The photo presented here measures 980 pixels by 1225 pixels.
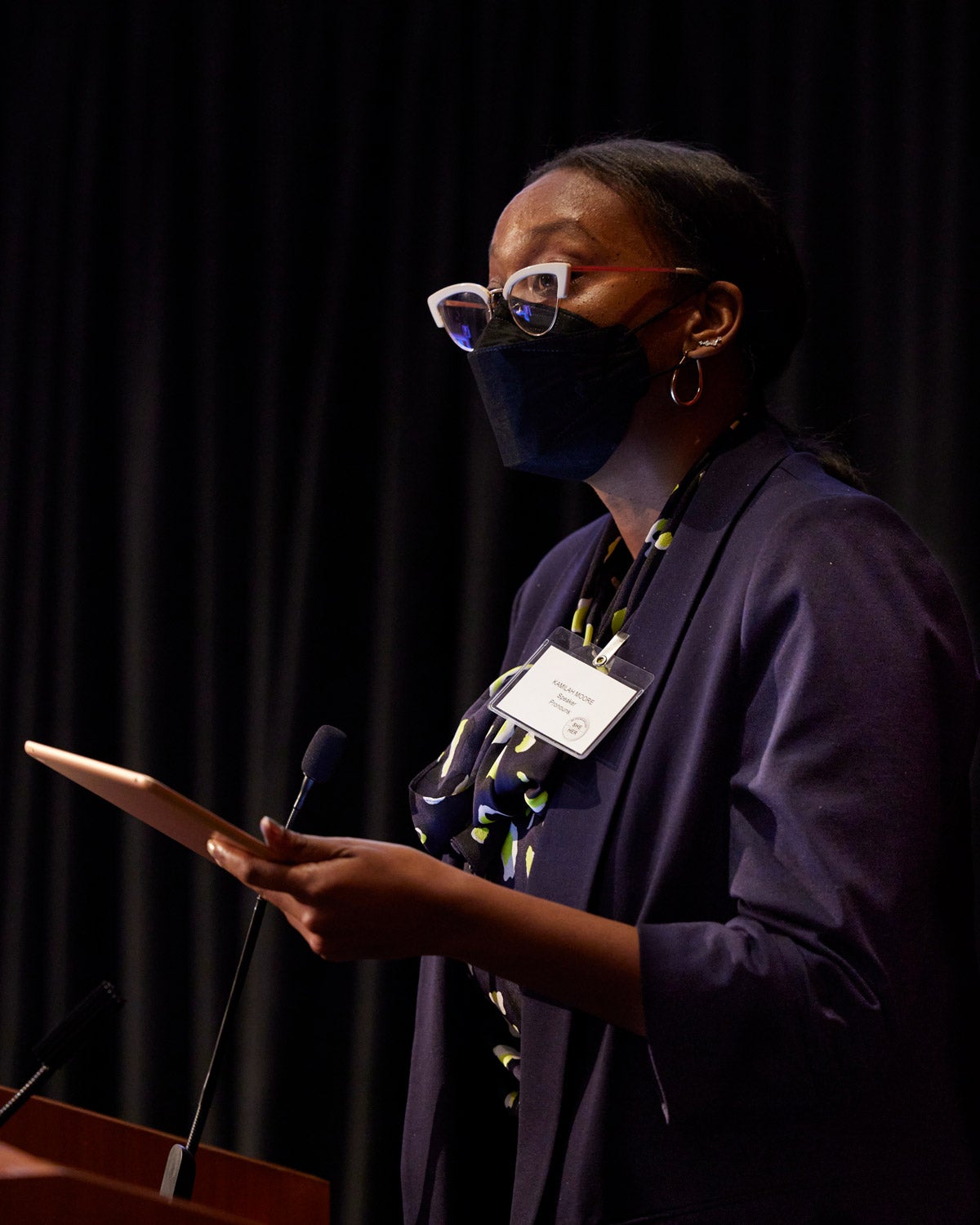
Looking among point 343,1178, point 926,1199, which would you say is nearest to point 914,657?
point 926,1199

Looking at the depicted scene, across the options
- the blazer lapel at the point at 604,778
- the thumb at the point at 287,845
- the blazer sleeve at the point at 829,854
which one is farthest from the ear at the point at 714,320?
the thumb at the point at 287,845

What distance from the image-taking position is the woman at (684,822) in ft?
2.98

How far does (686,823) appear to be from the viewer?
1.03m

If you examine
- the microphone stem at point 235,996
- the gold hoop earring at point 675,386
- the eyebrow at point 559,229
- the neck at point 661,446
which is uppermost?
the eyebrow at point 559,229

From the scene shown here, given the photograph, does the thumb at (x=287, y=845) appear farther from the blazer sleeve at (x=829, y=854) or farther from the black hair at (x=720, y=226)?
the black hair at (x=720, y=226)

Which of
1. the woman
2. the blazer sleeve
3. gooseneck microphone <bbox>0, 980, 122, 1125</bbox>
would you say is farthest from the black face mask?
gooseneck microphone <bbox>0, 980, 122, 1125</bbox>

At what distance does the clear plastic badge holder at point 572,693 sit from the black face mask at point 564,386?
228 mm

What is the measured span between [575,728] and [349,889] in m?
0.37

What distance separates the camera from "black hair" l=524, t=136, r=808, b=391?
4.29 ft

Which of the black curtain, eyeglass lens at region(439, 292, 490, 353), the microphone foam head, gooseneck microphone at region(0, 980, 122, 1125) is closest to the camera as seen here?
gooseneck microphone at region(0, 980, 122, 1125)

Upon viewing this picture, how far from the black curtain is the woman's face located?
60cm

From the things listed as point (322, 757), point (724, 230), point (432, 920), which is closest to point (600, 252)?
point (724, 230)

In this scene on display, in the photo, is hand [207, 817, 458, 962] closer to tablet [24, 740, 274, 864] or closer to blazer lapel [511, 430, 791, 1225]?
tablet [24, 740, 274, 864]

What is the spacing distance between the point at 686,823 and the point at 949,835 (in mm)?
264
